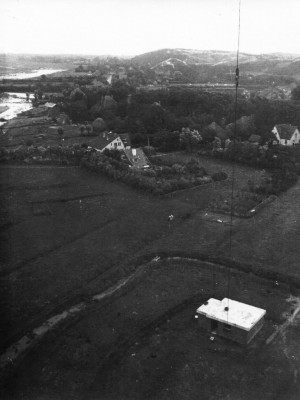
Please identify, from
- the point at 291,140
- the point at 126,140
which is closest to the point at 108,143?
the point at 126,140

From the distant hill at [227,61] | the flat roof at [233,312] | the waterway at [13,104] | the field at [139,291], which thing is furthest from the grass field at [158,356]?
the distant hill at [227,61]

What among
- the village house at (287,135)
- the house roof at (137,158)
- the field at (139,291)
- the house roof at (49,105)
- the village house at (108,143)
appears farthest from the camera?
the house roof at (49,105)

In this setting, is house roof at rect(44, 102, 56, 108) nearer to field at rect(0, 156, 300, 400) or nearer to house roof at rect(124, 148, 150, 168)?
house roof at rect(124, 148, 150, 168)

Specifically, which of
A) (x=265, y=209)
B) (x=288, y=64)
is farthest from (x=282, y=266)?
(x=288, y=64)

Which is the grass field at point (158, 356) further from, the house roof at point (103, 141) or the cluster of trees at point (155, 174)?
the house roof at point (103, 141)

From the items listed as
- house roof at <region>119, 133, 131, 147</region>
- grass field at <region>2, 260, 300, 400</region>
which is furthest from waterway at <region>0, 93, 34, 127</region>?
grass field at <region>2, 260, 300, 400</region>

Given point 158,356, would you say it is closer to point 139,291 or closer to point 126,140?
point 139,291

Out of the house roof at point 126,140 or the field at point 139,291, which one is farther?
the house roof at point 126,140

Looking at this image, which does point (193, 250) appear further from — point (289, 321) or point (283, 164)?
point (283, 164)
